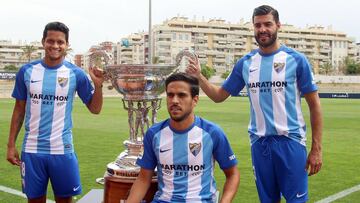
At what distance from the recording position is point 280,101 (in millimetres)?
3086

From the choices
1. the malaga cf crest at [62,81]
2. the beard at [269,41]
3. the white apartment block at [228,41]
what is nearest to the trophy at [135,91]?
the malaga cf crest at [62,81]

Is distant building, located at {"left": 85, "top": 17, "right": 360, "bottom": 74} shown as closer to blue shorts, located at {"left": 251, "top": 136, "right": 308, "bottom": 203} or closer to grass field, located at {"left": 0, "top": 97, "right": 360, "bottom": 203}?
grass field, located at {"left": 0, "top": 97, "right": 360, "bottom": 203}

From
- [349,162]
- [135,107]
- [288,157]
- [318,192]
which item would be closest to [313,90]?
[288,157]

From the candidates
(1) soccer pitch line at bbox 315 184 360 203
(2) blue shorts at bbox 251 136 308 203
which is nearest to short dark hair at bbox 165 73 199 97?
(2) blue shorts at bbox 251 136 308 203

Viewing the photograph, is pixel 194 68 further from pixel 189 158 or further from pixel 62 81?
pixel 62 81

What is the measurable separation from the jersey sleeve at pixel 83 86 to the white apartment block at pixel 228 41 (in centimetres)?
7522

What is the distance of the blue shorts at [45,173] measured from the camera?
10.7 feet

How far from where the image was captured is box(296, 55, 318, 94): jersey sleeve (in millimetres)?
3082

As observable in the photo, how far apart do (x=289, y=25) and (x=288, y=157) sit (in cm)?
10361

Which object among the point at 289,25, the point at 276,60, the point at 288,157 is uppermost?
the point at 289,25

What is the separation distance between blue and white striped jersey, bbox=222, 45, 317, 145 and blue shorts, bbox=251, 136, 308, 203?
0.06 m

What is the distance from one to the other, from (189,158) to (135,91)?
709 mm

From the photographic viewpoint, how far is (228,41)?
92312 mm

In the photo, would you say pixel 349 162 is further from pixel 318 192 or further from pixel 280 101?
pixel 280 101
